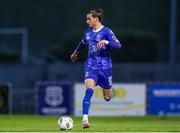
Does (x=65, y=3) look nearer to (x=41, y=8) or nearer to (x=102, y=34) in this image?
(x=41, y=8)

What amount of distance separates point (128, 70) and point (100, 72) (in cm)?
1934

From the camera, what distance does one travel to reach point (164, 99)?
26.5 m

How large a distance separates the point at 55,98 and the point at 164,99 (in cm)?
395

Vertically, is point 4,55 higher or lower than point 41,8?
lower

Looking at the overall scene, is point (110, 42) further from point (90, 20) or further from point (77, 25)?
point (77, 25)

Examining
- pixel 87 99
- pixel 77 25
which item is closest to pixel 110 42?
pixel 87 99

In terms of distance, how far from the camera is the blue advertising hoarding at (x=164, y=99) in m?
26.4

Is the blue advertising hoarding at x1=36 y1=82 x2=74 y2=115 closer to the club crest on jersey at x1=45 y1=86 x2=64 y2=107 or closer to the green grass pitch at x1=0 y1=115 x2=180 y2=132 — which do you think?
the club crest on jersey at x1=45 y1=86 x2=64 y2=107

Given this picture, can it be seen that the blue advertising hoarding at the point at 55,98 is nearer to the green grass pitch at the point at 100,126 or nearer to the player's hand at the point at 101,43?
the green grass pitch at the point at 100,126

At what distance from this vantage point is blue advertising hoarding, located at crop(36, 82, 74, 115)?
2664 cm

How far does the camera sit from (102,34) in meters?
14.5

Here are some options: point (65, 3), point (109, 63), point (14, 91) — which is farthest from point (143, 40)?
point (109, 63)

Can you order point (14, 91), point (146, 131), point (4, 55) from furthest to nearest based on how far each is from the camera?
point (4, 55)
point (14, 91)
point (146, 131)

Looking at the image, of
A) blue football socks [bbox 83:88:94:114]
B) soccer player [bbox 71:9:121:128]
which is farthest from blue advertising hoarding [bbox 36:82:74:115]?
blue football socks [bbox 83:88:94:114]
